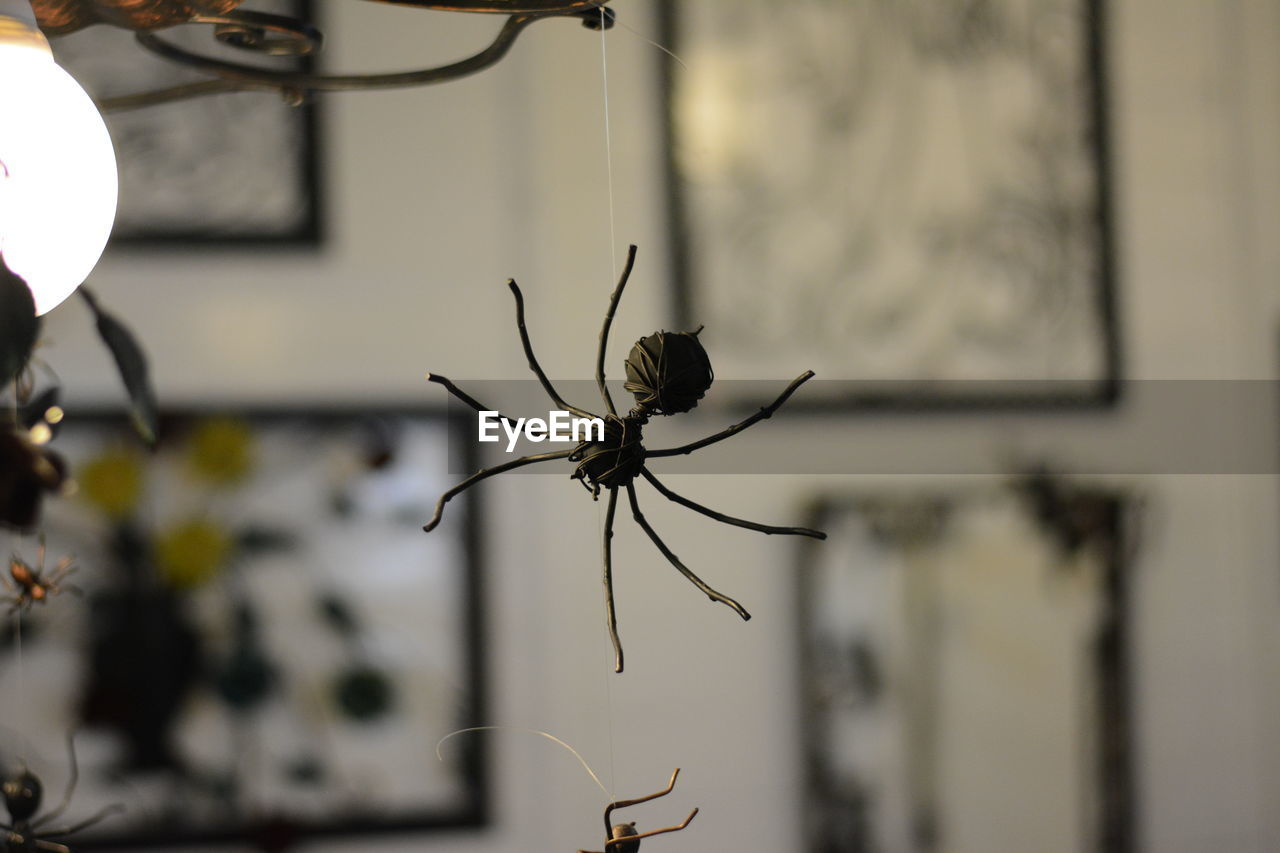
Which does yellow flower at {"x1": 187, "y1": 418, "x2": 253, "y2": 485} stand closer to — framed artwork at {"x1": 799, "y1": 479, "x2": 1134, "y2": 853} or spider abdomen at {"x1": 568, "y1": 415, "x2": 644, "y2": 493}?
framed artwork at {"x1": 799, "y1": 479, "x2": 1134, "y2": 853}

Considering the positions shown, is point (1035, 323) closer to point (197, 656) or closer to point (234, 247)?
point (234, 247)

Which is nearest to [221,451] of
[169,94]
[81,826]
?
[81,826]

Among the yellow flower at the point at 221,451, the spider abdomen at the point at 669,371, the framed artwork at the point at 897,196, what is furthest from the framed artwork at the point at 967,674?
the spider abdomen at the point at 669,371

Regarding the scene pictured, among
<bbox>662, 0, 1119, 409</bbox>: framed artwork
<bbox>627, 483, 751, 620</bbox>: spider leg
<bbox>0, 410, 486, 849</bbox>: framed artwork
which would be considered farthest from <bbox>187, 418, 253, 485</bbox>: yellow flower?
<bbox>627, 483, 751, 620</bbox>: spider leg

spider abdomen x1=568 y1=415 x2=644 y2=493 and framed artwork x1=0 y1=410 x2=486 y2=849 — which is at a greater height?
spider abdomen x1=568 y1=415 x2=644 y2=493

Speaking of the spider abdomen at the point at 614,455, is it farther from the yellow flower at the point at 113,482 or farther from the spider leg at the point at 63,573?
the yellow flower at the point at 113,482

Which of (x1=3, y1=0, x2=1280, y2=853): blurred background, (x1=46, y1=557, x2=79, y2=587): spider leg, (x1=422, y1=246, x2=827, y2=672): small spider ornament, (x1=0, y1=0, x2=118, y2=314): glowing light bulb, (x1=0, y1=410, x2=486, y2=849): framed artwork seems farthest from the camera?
(x1=3, y1=0, x2=1280, y2=853): blurred background

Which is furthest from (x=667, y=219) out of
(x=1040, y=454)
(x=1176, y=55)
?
(x=1176, y=55)

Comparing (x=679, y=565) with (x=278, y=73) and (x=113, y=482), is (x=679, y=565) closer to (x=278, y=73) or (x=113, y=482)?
(x=278, y=73)
